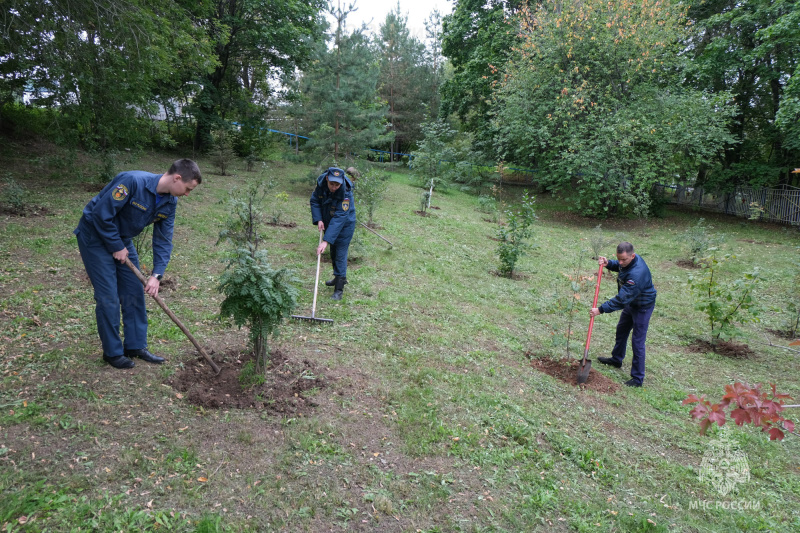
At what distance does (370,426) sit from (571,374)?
2.82 meters

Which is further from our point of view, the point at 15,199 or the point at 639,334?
the point at 15,199

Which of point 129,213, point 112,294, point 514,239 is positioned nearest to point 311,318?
point 112,294

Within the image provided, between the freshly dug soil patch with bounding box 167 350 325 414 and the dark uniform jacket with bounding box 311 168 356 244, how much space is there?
2.33 meters

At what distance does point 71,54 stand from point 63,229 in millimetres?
3420

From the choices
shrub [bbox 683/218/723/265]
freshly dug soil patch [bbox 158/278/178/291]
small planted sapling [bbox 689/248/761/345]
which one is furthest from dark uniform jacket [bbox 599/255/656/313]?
shrub [bbox 683/218/723/265]

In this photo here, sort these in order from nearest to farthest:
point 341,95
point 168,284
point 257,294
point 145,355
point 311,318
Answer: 1. point 257,294
2. point 145,355
3. point 311,318
4. point 168,284
5. point 341,95

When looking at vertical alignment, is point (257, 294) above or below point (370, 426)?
above

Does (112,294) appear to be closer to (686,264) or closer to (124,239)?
(124,239)

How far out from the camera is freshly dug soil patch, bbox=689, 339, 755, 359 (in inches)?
268

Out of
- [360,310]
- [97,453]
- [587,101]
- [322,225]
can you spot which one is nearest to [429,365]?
[360,310]

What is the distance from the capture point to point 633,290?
17.3ft

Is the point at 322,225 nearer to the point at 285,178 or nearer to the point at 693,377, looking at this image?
the point at 693,377

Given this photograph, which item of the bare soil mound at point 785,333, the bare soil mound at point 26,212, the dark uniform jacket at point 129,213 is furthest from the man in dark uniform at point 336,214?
the bare soil mound at point 785,333

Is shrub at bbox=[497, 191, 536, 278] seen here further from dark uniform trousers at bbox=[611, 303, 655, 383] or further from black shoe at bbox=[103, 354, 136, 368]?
black shoe at bbox=[103, 354, 136, 368]
